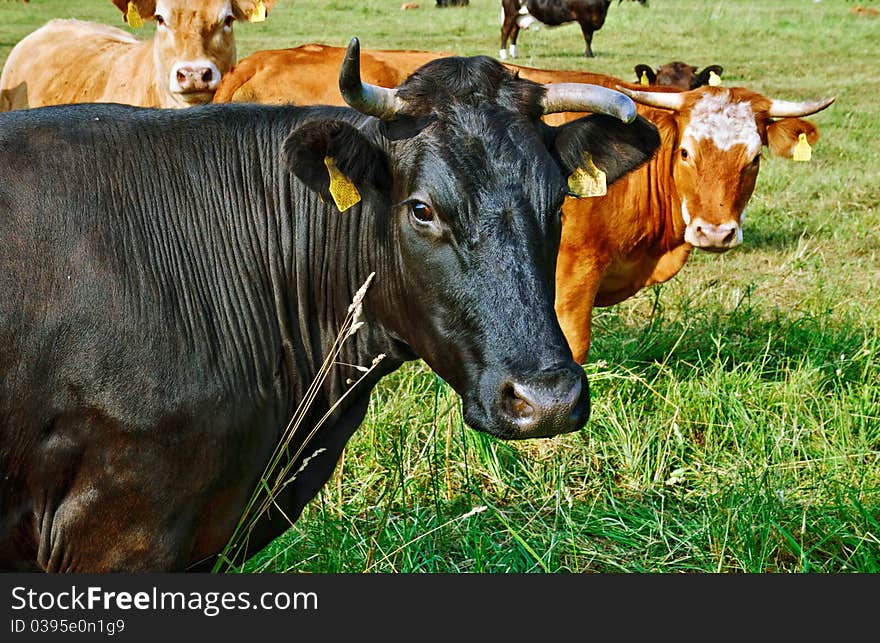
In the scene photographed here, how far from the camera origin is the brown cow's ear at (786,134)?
703cm

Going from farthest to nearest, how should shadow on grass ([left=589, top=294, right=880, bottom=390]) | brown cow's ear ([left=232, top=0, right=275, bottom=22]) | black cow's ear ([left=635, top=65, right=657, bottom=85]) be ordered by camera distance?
black cow's ear ([left=635, top=65, right=657, bottom=85]) → brown cow's ear ([left=232, top=0, right=275, bottom=22]) → shadow on grass ([left=589, top=294, right=880, bottom=390])

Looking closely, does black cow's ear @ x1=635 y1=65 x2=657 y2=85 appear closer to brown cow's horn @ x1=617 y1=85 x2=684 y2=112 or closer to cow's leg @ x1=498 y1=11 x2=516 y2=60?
brown cow's horn @ x1=617 y1=85 x2=684 y2=112

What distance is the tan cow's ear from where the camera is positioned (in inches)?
351

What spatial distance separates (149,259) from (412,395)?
96.4 inches

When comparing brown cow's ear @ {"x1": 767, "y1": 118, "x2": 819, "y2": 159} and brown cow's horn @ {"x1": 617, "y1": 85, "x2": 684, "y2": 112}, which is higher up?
brown cow's horn @ {"x1": 617, "y1": 85, "x2": 684, "y2": 112}

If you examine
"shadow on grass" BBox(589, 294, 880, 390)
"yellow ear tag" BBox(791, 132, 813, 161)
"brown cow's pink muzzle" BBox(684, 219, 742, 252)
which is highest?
"yellow ear tag" BBox(791, 132, 813, 161)

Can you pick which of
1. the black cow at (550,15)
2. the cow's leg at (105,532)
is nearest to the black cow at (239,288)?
the cow's leg at (105,532)

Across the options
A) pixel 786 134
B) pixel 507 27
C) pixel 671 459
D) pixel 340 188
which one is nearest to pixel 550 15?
pixel 507 27

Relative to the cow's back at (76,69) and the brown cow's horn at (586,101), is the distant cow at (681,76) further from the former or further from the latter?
the brown cow's horn at (586,101)

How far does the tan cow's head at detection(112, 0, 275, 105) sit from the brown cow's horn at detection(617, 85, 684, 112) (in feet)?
11.2

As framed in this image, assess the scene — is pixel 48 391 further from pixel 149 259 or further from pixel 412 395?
pixel 412 395

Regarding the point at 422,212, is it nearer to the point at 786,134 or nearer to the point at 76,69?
the point at 786,134

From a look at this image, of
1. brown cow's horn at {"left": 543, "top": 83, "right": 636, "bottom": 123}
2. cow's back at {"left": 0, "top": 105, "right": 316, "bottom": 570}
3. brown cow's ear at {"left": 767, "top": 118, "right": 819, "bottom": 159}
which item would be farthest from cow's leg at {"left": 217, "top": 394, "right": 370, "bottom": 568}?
brown cow's ear at {"left": 767, "top": 118, "right": 819, "bottom": 159}

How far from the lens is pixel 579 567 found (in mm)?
4254
